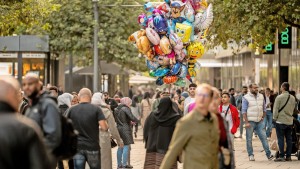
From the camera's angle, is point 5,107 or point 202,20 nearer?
point 5,107

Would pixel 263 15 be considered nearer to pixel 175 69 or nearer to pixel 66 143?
pixel 175 69

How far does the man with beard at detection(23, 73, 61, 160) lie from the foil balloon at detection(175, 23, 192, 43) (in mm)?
13878

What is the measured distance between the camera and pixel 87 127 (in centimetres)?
1431

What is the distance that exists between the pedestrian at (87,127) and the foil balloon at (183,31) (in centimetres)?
982

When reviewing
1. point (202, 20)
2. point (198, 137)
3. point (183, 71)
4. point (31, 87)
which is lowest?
point (198, 137)

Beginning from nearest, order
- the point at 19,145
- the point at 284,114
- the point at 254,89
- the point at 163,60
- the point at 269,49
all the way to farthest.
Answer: the point at 19,145 → the point at 284,114 → the point at 163,60 → the point at 254,89 → the point at 269,49

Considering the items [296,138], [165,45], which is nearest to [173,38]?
[165,45]

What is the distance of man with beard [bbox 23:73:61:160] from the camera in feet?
32.0

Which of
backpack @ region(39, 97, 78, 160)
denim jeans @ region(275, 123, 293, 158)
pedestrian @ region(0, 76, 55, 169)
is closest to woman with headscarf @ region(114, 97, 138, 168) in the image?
denim jeans @ region(275, 123, 293, 158)

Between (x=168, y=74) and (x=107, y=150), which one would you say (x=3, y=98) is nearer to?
(x=107, y=150)

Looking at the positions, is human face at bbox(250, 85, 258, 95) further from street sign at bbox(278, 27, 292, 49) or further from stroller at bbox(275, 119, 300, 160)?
street sign at bbox(278, 27, 292, 49)

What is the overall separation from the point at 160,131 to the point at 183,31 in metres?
7.49

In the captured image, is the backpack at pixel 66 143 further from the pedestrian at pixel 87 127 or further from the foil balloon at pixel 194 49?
the foil balloon at pixel 194 49

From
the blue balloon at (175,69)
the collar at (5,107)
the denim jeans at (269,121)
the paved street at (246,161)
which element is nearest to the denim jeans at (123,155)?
the paved street at (246,161)
